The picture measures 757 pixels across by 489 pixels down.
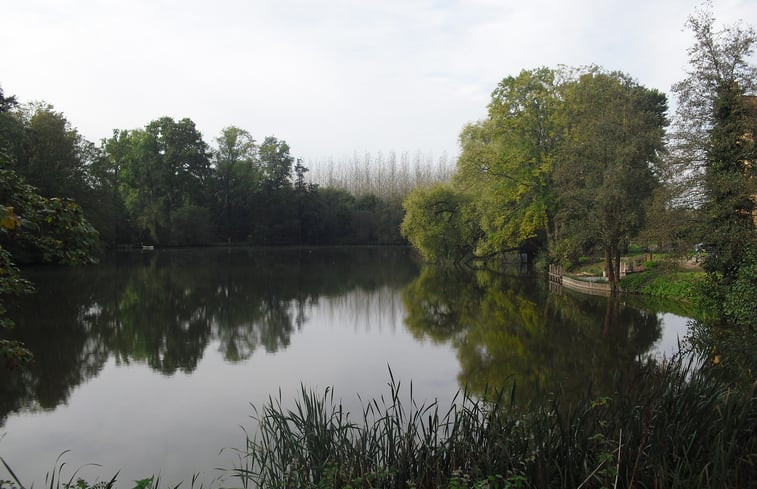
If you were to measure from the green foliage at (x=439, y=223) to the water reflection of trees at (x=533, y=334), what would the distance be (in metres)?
13.6

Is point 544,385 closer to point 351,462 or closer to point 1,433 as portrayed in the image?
point 351,462

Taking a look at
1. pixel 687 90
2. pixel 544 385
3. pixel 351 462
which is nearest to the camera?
pixel 351 462

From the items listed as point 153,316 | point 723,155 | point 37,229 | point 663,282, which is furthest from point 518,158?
point 37,229

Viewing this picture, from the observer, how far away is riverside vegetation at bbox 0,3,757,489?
183 inches

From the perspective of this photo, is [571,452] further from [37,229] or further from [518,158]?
[518,158]

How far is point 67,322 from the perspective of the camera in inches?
639

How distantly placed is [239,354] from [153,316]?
5997 mm

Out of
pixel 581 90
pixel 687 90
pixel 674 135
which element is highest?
pixel 581 90

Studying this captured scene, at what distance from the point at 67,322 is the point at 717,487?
16.6 m

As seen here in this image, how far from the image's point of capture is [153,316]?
1769 centimetres

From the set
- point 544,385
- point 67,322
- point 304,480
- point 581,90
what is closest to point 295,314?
point 67,322

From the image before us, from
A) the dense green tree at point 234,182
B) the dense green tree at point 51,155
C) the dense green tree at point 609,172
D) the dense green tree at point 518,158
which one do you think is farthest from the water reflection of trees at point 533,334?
the dense green tree at point 234,182

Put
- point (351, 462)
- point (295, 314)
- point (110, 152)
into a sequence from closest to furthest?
point (351, 462) < point (295, 314) < point (110, 152)

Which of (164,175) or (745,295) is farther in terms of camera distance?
(164,175)
